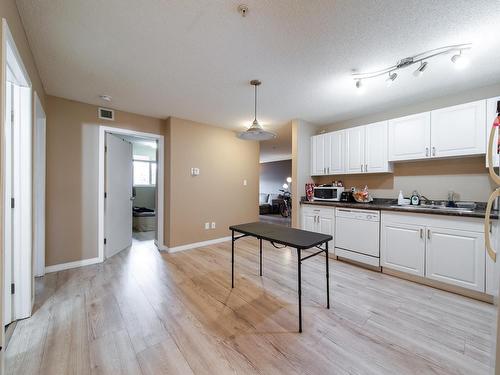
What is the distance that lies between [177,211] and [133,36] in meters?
2.70

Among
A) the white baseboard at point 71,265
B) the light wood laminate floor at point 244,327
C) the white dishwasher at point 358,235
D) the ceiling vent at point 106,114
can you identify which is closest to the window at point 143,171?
the ceiling vent at point 106,114

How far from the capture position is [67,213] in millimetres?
3068

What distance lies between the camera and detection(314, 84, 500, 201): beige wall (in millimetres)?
2653

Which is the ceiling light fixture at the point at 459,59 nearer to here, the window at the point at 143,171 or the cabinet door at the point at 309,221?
the cabinet door at the point at 309,221

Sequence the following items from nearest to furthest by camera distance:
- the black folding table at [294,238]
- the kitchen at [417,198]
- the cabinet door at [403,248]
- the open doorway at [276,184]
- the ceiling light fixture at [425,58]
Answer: the black folding table at [294,238]
the ceiling light fixture at [425,58]
the kitchen at [417,198]
the cabinet door at [403,248]
the open doorway at [276,184]

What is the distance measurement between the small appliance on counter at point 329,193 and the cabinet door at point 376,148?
0.56m

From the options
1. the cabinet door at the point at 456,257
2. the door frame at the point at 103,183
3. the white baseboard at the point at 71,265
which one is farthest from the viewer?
the door frame at the point at 103,183

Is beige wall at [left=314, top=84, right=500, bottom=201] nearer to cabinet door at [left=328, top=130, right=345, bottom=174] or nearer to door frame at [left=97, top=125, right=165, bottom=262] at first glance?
cabinet door at [left=328, top=130, right=345, bottom=174]

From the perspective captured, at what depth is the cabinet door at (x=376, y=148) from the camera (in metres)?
3.21

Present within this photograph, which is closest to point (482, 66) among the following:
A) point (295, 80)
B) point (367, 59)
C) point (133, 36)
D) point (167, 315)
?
point (367, 59)

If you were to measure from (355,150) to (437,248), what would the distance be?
1764 mm

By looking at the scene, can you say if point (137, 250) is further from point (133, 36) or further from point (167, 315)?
point (133, 36)

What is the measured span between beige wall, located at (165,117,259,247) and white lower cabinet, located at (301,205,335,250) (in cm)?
154

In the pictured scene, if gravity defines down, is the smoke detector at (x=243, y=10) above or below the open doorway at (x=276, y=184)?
above
